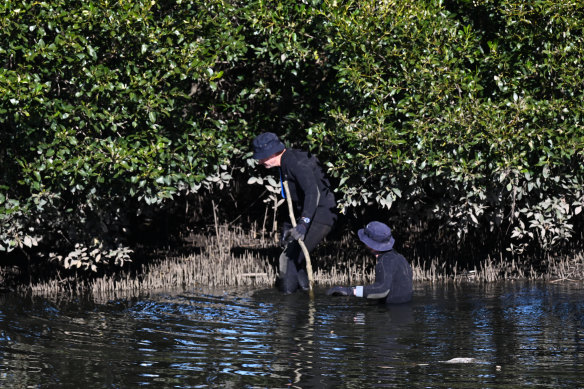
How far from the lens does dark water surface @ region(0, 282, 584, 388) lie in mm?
6793

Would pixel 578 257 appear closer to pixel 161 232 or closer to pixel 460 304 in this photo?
pixel 460 304

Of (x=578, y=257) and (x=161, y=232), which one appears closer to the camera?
(x=578, y=257)

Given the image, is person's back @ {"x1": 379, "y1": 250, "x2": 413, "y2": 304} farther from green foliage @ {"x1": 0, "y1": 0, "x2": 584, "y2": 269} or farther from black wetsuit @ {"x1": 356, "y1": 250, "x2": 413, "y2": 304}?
green foliage @ {"x1": 0, "y1": 0, "x2": 584, "y2": 269}

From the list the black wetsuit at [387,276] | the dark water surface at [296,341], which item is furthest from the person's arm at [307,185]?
the black wetsuit at [387,276]

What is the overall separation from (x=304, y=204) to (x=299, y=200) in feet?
1.50

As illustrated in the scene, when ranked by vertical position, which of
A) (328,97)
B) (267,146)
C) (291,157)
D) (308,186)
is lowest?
(308,186)

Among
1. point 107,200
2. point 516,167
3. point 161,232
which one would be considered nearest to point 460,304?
point 516,167

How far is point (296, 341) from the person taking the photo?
26.8ft

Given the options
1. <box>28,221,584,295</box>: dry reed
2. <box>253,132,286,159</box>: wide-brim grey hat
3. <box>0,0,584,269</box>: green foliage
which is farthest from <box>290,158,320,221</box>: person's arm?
<box>28,221,584,295</box>: dry reed

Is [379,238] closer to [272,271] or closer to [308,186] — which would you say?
[308,186]

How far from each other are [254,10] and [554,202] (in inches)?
160

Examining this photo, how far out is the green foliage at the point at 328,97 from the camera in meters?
10.1

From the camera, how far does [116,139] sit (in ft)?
34.3

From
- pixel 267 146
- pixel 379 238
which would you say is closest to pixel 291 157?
pixel 267 146
